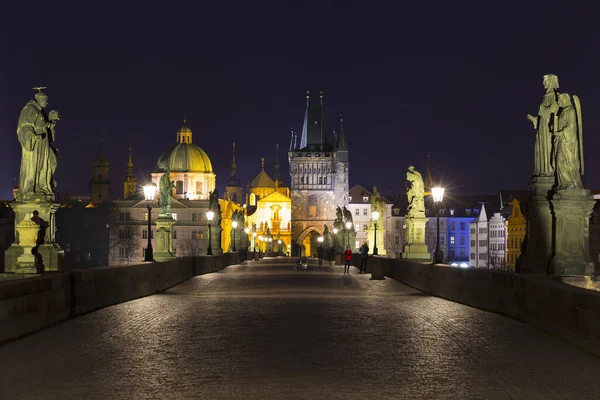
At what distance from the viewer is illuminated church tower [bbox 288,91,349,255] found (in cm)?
16838

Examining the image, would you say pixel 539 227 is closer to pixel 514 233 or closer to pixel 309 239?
pixel 514 233

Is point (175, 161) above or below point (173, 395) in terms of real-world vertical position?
above

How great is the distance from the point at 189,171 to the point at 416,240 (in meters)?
126

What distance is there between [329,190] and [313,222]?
6.91 meters

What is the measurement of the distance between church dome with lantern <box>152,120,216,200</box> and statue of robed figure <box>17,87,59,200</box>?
138 meters

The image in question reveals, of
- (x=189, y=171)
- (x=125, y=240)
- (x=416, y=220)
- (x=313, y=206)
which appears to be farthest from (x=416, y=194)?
(x=313, y=206)

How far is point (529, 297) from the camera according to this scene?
15.4 meters

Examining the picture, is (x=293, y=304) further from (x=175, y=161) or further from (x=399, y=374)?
(x=175, y=161)

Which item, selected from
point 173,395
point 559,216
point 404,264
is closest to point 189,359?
point 173,395

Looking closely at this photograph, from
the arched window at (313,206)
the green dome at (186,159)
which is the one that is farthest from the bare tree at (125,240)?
the arched window at (313,206)

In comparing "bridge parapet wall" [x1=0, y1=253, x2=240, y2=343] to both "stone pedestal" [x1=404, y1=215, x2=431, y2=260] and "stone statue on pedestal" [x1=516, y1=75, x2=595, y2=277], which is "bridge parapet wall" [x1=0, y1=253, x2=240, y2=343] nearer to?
"stone statue on pedestal" [x1=516, y1=75, x2=595, y2=277]

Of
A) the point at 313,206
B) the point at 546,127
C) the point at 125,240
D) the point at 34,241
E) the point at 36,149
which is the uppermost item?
the point at 313,206

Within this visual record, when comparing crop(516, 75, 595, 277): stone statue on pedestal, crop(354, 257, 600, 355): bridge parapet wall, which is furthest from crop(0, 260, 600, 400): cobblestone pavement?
crop(516, 75, 595, 277): stone statue on pedestal

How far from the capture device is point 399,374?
33.4 ft
